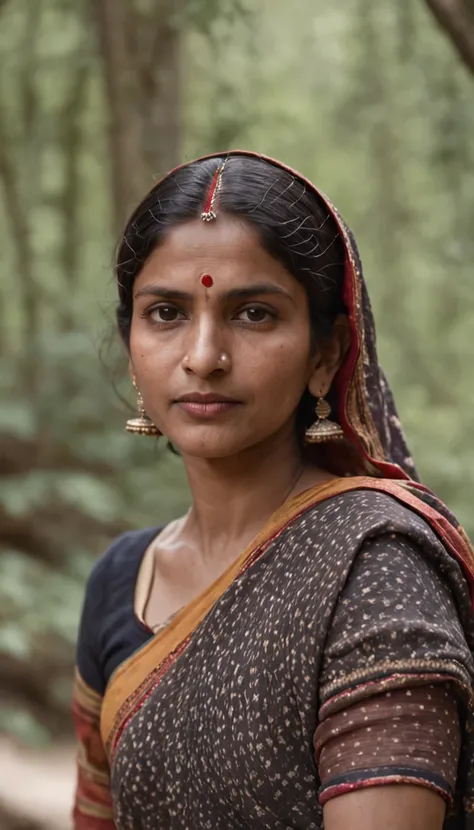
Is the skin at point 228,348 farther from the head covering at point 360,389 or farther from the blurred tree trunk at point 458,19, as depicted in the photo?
the blurred tree trunk at point 458,19

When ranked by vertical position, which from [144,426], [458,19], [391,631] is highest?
[458,19]

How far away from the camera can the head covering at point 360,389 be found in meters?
1.55

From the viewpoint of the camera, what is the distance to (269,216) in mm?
1499

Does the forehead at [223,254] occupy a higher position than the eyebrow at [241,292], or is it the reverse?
the forehead at [223,254]

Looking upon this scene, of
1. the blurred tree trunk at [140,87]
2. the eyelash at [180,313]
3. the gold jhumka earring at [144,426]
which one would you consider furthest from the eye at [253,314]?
the blurred tree trunk at [140,87]

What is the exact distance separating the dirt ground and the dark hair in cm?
327

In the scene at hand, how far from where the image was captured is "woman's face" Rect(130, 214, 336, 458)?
58.5 inches

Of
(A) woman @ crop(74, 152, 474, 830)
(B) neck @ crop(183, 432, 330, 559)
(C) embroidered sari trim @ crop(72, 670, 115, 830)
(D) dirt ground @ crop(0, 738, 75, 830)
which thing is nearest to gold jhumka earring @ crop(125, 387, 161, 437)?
(A) woman @ crop(74, 152, 474, 830)

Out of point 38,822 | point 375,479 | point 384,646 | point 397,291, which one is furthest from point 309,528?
point 397,291

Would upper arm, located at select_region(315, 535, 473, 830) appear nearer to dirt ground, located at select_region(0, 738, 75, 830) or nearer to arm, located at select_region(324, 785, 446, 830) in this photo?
arm, located at select_region(324, 785, 446, 830)

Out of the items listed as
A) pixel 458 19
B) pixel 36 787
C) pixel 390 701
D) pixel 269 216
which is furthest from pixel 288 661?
pixel 36 787

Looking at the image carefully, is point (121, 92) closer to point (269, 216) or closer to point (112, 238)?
point (112, 238)

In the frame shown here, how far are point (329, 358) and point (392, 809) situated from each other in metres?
0.69

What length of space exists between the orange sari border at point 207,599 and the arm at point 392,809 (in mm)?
315
